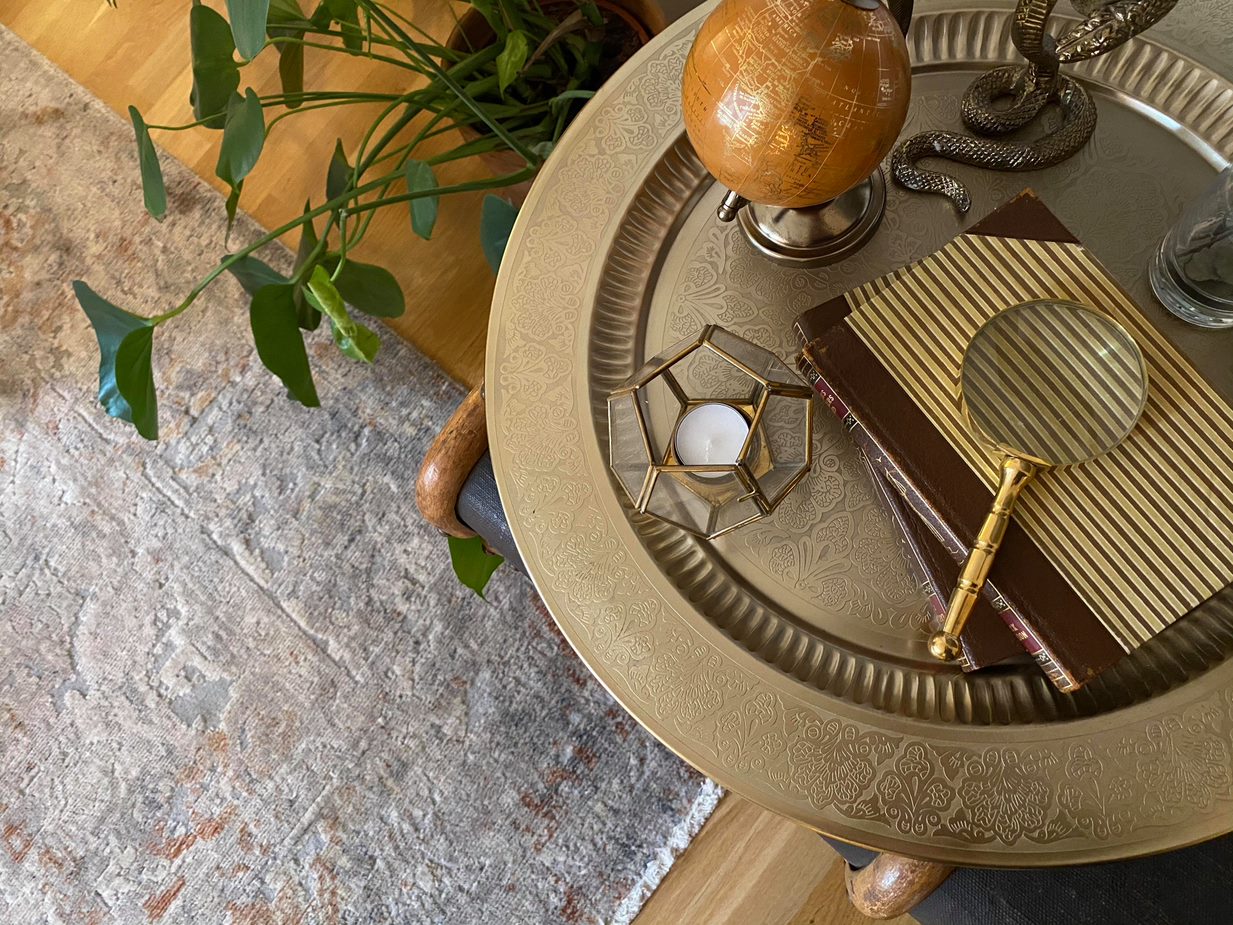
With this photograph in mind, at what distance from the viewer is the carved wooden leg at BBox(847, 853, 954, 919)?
52cm

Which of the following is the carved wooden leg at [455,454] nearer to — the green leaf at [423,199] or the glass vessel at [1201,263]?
the green leaf at [423,199]

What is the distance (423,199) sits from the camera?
69cm

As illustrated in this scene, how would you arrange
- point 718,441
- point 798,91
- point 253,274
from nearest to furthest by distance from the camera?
1. point 798,91
2. point 718,441
3. point 253,274

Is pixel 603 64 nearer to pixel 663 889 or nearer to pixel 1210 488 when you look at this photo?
pixel 1210 488

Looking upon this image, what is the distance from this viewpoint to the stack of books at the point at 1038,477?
465 millimetres

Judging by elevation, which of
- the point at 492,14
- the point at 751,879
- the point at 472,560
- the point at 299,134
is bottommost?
the point at 751,879

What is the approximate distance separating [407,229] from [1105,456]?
2.70 feet

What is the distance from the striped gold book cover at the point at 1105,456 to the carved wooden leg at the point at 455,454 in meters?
0.27

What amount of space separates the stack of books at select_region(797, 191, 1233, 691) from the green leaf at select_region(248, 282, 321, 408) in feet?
1.12

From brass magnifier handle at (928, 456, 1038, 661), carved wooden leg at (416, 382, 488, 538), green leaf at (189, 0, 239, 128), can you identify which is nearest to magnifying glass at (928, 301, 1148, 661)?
brass magnifier handle at (928, 456, 1038, 661)

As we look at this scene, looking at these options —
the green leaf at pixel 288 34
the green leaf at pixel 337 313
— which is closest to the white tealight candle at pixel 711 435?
the green leaf at pixel 337 313

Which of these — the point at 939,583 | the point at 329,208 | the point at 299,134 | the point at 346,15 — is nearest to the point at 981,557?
the point at 939,583

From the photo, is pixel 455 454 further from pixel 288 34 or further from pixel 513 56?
pixel 288 34

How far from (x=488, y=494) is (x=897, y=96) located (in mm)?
384
